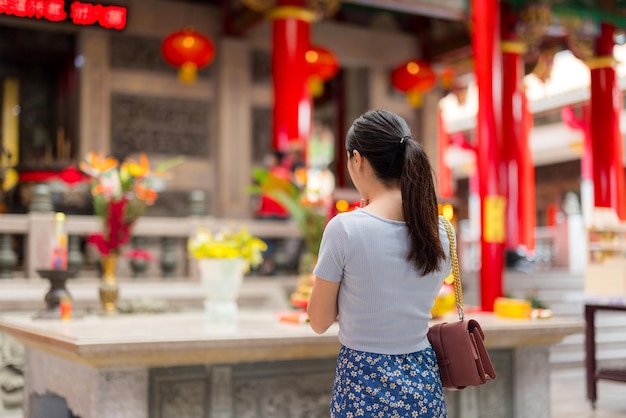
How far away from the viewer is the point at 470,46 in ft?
30.6

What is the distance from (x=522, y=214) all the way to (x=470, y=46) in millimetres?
2638

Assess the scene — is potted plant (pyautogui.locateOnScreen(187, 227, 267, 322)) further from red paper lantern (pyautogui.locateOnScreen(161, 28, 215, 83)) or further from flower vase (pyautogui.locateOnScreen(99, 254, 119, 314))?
red paper lantern (pyautogui.locateOnScreen(161, 28, 215, 83))

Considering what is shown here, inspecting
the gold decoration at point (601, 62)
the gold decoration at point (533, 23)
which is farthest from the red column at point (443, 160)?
the gold decoration at point (533, 23)

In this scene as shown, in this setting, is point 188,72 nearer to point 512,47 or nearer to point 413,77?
point 413,77

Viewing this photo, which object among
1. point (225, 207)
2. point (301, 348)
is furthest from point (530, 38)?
point (301, 348)

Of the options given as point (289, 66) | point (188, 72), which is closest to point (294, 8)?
point (289, 66)

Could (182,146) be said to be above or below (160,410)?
above

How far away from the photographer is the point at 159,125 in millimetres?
8297

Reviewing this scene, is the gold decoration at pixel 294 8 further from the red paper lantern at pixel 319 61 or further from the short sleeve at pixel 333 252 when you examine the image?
the short sleeve at pixel 333 252

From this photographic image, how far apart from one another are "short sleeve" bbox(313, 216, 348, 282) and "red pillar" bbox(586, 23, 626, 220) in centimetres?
835

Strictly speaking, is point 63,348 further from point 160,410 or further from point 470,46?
point 470,46

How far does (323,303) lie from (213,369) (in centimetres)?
111

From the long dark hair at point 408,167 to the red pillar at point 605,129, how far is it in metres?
8.23

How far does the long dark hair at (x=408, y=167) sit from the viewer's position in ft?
5.44
